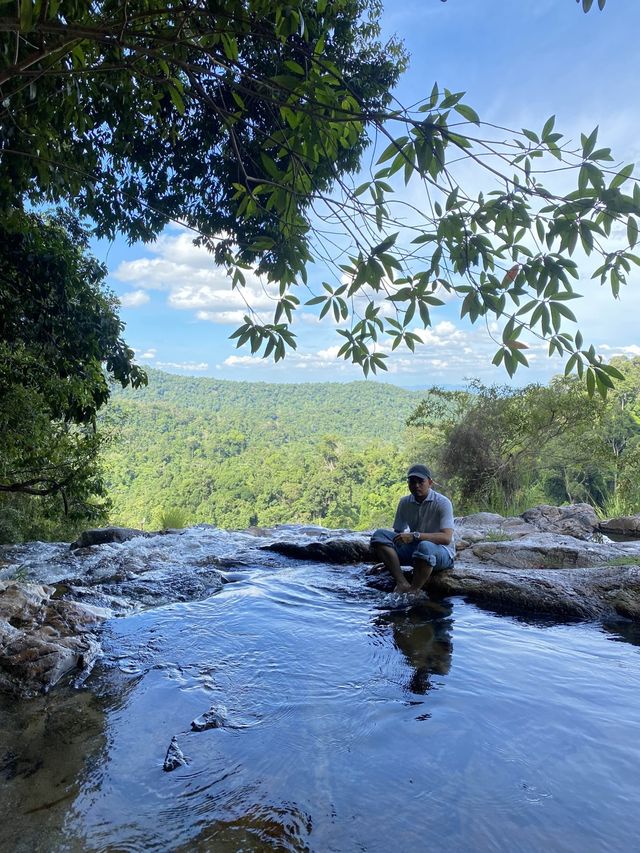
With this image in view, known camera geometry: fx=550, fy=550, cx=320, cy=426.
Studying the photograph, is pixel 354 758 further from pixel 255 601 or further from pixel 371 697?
pixel 255 601

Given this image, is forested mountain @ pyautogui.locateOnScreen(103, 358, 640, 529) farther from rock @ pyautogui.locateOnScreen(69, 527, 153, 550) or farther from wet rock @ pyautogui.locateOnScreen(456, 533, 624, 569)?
wet rock @ pyautogui.locateOnScreen(456, 533, 624, 569)

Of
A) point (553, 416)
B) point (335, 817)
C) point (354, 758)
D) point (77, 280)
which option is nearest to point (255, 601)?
point (354, 758)

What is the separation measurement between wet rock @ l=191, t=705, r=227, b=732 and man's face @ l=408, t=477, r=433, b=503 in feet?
11.4

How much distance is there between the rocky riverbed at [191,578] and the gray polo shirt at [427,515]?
24.1 inches

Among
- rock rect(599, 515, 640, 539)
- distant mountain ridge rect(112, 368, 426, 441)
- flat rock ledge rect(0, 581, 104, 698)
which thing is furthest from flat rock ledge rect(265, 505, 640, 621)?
distant mountain ridge rect(112, 368, 426, 441)

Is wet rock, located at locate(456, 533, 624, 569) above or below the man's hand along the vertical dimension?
below

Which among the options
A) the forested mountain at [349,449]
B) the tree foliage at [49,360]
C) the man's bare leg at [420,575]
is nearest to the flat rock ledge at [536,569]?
the man's bare leg at [420,575]

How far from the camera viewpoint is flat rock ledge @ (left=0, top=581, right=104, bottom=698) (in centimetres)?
375

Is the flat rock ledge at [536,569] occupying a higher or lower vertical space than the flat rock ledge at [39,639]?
higher

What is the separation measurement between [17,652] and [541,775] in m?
3.52

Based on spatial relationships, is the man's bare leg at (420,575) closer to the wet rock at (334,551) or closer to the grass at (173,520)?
the wet rock at (334,551)

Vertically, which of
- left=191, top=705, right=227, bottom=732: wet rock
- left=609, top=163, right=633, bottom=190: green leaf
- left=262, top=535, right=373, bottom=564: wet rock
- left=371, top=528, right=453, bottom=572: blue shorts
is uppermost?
left=609, top=163, right=633, bottom=190: green leaf

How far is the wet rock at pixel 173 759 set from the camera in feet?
9.07

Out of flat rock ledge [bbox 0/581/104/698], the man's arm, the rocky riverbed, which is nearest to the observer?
flat rock ledge [bbox 0/581/104/698]
